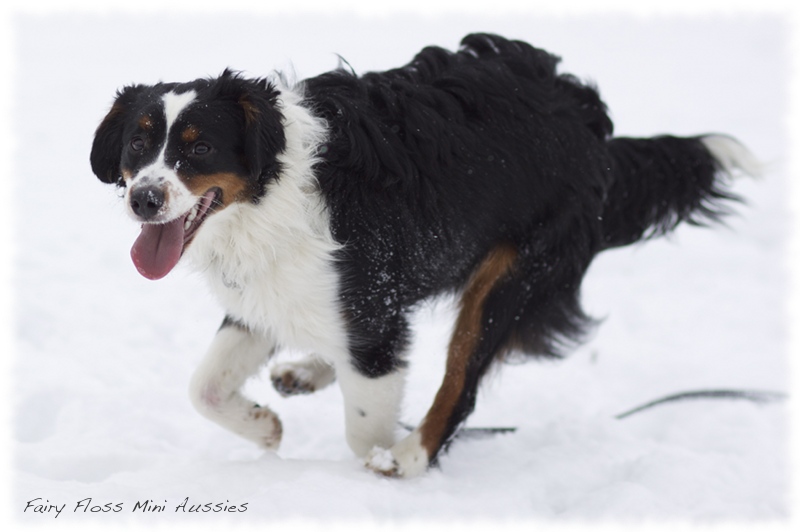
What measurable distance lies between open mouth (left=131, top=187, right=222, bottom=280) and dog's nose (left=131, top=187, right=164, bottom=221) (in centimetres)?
17

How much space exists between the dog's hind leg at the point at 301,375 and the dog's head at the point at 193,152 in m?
1.23

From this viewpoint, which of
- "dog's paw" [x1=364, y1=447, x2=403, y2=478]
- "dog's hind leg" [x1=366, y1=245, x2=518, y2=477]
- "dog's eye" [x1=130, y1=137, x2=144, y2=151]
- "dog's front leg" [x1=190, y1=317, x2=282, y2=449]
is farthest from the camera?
"dog's hind leg" [x1=366, y1=245, x2=518, y2=477]

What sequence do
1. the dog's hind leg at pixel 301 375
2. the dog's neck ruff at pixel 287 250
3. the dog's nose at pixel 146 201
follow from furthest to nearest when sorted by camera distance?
1. the dog's hind leg at pixel 301 375
2. the dog's neck ruff at pixel 287 250
3. the dog's nose at pixel 146 201

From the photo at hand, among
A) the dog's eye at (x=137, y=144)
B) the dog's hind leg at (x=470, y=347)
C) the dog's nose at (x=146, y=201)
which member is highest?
the dog's eye at (x=137, y=144)

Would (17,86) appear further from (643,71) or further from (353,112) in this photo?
(643,71)

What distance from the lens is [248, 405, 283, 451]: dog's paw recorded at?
407cm

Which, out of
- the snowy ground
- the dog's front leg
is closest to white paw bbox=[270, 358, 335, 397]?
the dog's front leg

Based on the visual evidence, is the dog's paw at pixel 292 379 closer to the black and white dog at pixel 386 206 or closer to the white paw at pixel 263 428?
the black and white dog at pixel 386 206

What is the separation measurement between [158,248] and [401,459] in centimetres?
149

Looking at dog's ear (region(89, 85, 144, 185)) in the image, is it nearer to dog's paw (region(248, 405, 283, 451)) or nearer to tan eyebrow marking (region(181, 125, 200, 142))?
tan eyebrow marking (region(181, 125, 200, 142))

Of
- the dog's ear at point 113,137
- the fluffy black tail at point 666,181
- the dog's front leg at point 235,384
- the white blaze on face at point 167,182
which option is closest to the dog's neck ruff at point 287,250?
the white blaze on face at point 167,182

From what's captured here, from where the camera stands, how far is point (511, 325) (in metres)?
4.25

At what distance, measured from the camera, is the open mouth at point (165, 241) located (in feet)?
10.8

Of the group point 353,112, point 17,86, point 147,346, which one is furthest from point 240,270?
point 17,86
